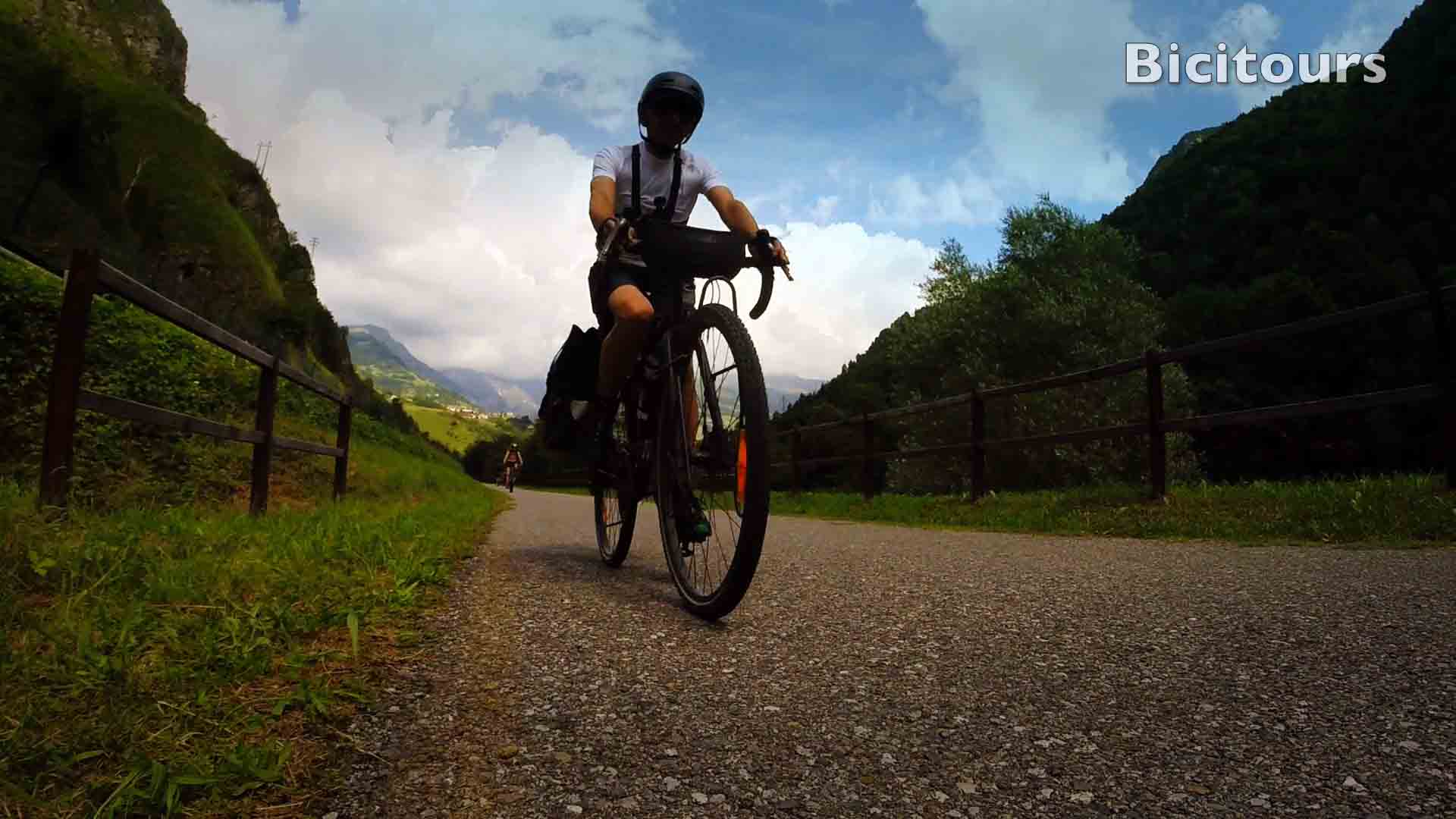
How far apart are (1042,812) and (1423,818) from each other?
56 cm

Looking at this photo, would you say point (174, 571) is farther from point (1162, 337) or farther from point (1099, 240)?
point (1162, 337)

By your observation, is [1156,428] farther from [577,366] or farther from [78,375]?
[78,375]

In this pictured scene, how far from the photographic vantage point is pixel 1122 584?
322 cm

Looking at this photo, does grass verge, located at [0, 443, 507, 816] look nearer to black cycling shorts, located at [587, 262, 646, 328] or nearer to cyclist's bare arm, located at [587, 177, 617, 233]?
black cycling shorts, located at [587, 262, 646, 328]

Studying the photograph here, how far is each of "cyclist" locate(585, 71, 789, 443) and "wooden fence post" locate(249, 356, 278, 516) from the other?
288 cm

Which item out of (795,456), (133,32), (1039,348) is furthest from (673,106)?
(133,32)

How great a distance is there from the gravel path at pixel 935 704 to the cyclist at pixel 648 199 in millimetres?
990

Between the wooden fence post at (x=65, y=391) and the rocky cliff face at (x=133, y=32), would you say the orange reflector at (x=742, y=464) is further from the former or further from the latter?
the rocky cliff face at (x=133, y=32)

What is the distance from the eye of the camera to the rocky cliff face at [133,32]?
50469 millimetres

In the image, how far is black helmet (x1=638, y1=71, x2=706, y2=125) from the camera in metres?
3.27

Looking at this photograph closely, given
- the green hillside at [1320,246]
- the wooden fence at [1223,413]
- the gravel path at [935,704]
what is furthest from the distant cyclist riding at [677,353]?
the green hillside at [1320,246]

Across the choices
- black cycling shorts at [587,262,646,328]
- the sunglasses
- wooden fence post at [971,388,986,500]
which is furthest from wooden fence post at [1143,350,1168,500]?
black cycling shorts at [587,262,646,328]

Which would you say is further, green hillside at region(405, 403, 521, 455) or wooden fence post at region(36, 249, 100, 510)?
green hillside at region(405, 403, 521, 455)

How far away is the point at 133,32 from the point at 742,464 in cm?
7510
